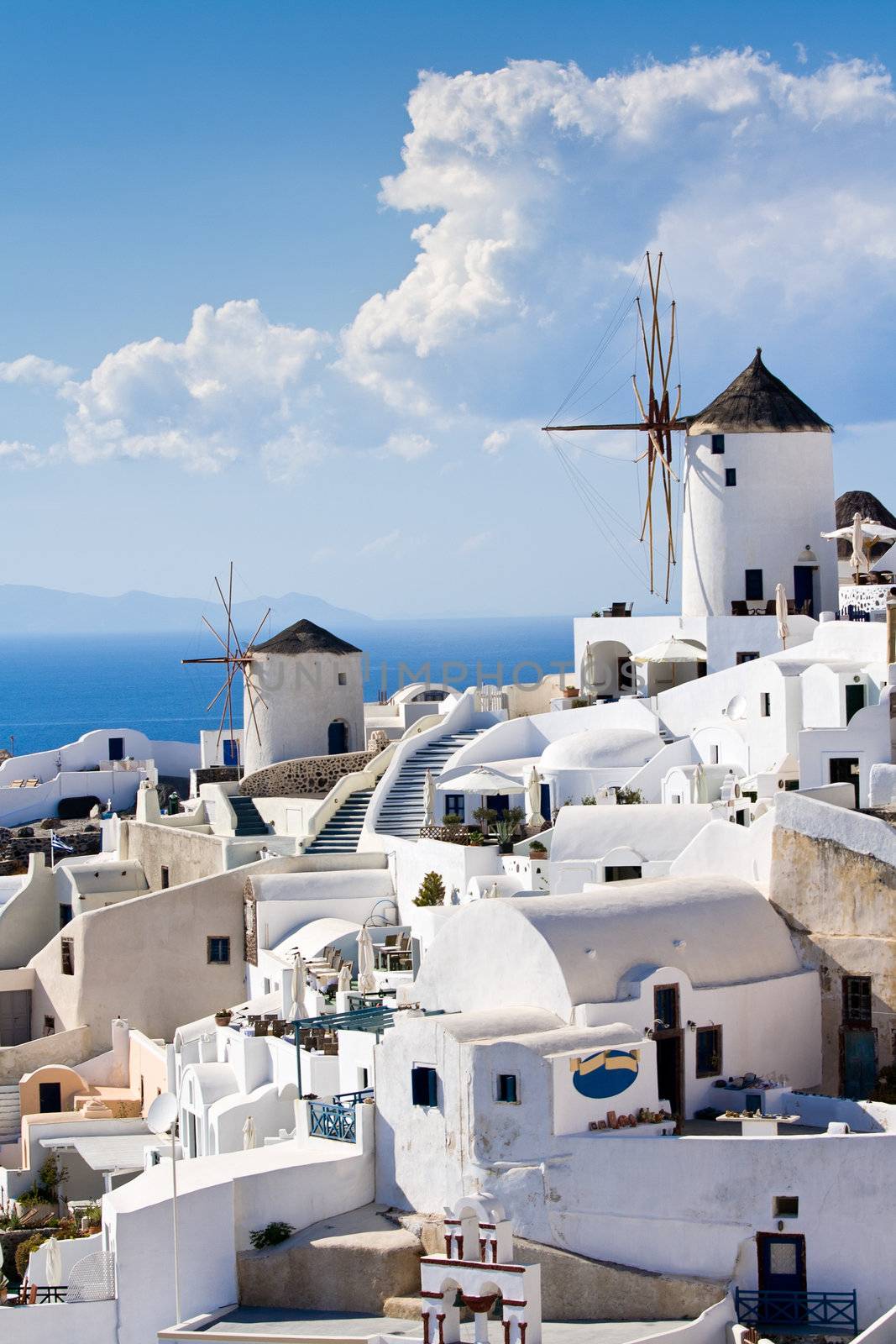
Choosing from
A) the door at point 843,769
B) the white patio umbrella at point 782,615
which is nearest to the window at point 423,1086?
the door at point 843,769

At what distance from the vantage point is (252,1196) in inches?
932

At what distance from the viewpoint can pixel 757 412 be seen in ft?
131

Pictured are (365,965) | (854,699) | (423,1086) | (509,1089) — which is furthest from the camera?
(854,699)

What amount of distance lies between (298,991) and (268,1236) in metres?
5.95

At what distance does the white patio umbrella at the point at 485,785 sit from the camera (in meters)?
35.6

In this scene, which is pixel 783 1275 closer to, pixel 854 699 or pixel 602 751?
pixel 854 699

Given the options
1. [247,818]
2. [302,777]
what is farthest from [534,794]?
[302,777]

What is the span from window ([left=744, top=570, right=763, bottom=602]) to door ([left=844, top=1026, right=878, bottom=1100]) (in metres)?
15.4

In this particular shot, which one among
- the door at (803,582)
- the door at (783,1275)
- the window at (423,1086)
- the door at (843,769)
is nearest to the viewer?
the door at (783,1275)

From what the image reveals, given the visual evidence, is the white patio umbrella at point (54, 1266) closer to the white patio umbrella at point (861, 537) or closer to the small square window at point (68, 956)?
the small square window at point (68, 956)

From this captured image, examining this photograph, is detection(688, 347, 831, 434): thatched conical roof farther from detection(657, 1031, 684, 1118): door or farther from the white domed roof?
detection(657, 1031, 684, 1118): door

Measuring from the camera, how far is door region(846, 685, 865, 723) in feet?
105

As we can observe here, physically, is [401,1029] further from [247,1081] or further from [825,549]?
[825,549]

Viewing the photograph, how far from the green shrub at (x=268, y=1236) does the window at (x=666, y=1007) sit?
472cm
